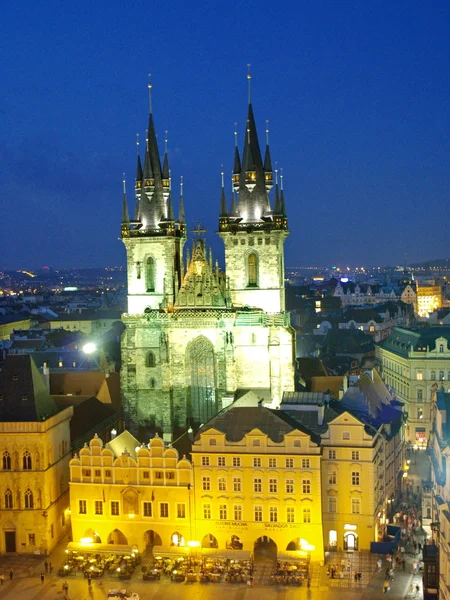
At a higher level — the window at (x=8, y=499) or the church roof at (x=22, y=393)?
the church roof at (x=22, y=393)

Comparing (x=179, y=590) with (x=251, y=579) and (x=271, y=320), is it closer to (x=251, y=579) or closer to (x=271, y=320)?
(x=251, y=579)

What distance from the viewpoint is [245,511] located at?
227 ft

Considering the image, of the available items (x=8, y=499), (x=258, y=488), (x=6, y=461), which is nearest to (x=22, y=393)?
(x=6, y=461)

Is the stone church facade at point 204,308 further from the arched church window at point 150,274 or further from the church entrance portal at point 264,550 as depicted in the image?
the church entrance portal at point 264,550

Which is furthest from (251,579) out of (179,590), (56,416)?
(56,416)

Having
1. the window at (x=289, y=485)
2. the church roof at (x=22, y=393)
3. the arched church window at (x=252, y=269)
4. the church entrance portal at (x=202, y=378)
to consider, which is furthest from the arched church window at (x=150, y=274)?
the window at (x=289, y=485)

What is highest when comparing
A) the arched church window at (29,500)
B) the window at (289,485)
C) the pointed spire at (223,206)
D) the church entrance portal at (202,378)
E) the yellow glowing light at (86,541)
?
the pointed spire at (223,206)

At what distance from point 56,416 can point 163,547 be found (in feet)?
51.0

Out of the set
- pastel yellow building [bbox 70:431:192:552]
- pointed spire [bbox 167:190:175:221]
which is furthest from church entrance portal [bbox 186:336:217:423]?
pastel yellow building [bbox 70:431:192:552]

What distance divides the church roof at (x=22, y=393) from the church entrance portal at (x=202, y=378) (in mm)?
20823

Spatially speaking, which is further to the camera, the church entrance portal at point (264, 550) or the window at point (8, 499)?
the window at point (8, 499)

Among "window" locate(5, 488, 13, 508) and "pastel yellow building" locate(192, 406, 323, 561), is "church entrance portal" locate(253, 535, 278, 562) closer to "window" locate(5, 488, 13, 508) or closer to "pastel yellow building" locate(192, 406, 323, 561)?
"pastel yellow building" locate(192, 406, 323, 561)

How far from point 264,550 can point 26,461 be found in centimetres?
2250

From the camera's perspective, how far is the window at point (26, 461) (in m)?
71.6
